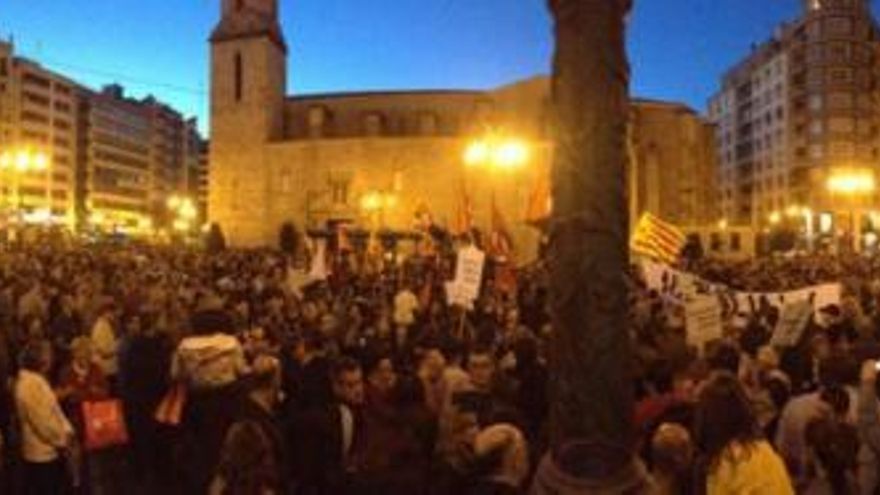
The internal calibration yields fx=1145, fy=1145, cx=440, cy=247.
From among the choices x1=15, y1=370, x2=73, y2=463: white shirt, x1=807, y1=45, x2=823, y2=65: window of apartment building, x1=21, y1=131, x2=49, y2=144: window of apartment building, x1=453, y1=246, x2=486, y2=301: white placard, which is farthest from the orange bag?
x1=21, y1=131, x2=49, y2=144: window of apartment building

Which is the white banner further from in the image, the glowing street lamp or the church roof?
the church roof

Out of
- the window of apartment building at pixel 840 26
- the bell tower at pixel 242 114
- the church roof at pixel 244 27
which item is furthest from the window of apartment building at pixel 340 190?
the window of apartment building at pixel 840 26

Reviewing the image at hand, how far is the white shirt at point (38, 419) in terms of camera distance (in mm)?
8172

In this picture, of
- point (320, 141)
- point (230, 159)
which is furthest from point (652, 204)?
point (230, 159)

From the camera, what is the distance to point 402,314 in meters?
16.1

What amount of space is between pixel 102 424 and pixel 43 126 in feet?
406

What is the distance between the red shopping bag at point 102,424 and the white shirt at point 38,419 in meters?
0.40

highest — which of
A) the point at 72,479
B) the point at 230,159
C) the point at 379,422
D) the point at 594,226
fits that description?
the point at 230,159

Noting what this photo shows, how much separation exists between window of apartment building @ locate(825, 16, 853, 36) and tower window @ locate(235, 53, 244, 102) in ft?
188

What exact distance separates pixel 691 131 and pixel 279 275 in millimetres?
59923

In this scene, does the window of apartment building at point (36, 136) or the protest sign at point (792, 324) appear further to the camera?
the window of apartment building at point (36, 136)

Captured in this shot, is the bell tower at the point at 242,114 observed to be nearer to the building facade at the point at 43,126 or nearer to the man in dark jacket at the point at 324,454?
the building facade at the point at 43,126

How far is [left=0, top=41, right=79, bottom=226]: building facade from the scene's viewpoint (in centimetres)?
11581

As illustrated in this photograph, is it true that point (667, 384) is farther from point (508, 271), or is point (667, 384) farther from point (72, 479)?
point (508, 271)
